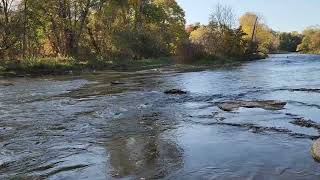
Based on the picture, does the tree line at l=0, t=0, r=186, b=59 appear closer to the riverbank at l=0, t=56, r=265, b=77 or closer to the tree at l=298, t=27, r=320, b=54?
the riverbank at l=0, t=56, r=265, b=77

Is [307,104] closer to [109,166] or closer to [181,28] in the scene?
[109,166]

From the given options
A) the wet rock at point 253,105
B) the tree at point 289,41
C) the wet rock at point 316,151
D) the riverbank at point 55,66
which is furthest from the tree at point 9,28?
the tree at point 289,41

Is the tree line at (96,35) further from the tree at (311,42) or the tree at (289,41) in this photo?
the tree at (289,41)

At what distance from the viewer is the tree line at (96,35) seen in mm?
45688

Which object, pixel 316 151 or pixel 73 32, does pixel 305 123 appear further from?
pixel 73 32

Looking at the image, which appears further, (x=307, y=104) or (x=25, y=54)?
(x=25, y=54)

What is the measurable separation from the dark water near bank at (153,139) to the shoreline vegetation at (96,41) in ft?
69.9

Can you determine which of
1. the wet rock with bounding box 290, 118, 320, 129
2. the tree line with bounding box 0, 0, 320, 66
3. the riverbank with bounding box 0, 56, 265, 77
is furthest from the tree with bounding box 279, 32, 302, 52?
the wet rock with bounding box 290, 118, 320, 129

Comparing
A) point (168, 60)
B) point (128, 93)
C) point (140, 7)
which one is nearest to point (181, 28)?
point (140, 7)

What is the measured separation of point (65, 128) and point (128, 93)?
364 inches

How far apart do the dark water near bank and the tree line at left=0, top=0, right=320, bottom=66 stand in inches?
1072

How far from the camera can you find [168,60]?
5891 centimetres

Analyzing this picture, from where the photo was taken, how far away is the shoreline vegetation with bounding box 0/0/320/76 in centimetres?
4353

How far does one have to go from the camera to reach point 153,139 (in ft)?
37.0
